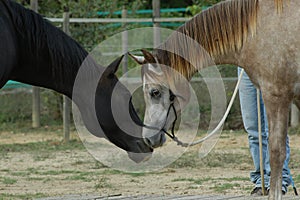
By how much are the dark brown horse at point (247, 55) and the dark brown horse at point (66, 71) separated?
18cm

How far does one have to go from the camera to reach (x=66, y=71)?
4.47 m

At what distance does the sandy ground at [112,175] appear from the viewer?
5.96m

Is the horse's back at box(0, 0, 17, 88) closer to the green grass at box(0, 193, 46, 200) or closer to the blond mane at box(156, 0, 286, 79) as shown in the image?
the blond mane at box(156, 0, 286, 79)

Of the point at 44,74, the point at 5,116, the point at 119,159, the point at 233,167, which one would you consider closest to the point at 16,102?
the point at 5,116

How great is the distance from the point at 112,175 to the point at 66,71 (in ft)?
8.11

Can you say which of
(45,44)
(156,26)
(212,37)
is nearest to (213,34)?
(212,37)

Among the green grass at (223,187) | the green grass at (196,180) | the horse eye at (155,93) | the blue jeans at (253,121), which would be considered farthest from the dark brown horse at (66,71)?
the green grass at (196,180)

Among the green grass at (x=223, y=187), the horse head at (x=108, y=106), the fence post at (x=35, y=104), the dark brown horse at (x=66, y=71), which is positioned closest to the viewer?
the dark brown horse at (x=66, y=71)

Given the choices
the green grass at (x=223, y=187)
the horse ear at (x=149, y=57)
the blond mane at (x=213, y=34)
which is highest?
the blond mane at (x=213, y=34)

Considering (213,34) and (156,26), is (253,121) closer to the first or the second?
(213,34)

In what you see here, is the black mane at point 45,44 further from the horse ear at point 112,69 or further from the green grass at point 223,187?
the green grass at point 223,187

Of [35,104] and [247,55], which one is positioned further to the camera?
[35,104]

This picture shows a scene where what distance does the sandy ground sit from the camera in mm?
5965

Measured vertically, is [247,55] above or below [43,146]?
above
